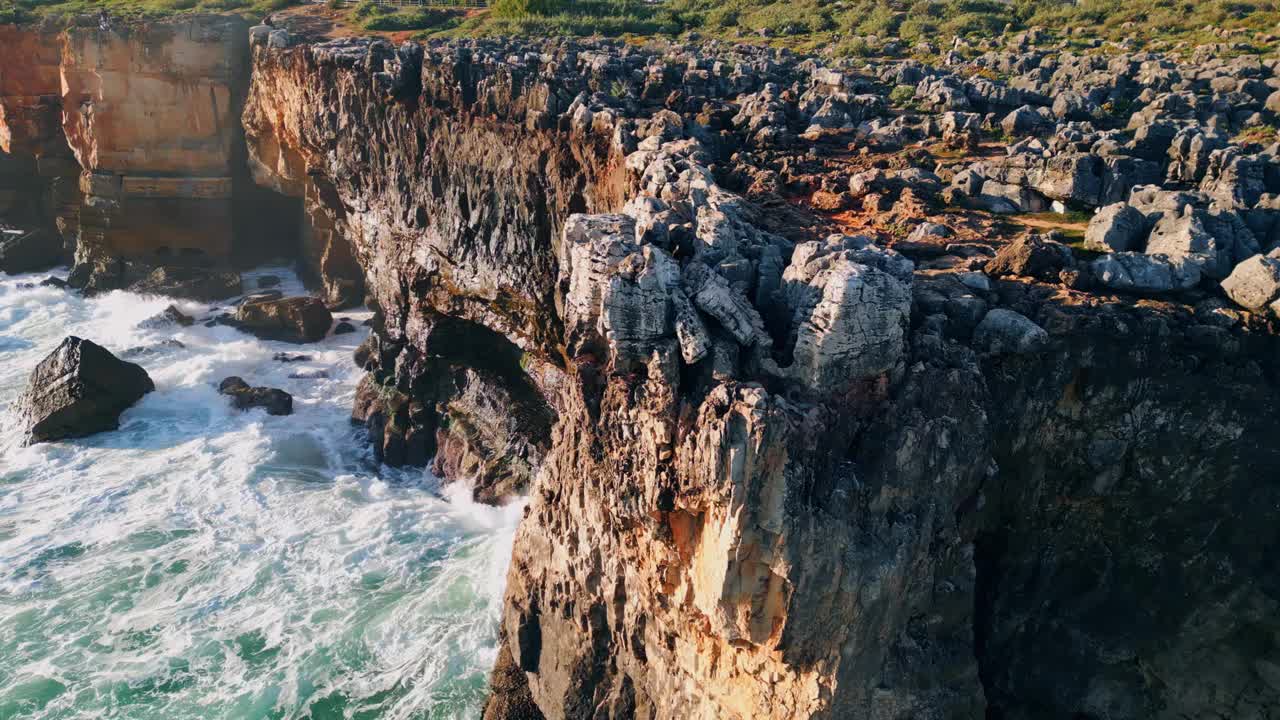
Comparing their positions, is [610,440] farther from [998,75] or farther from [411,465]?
[998,75]

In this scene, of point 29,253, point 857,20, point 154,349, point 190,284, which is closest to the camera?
point 154,349

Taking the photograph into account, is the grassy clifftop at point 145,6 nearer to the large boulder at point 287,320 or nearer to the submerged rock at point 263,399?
the large boulder at point 287,320

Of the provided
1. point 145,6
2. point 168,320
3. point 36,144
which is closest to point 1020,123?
point 168,320

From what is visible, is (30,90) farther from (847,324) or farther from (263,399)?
(847,324)

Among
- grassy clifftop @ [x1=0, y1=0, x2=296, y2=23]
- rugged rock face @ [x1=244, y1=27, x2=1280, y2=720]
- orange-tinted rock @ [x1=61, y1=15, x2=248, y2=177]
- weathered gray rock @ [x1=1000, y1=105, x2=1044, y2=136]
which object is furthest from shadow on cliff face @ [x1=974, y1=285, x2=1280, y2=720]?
grassy clifftop @ [x1=0, y1=0, x2=296, y2=23]

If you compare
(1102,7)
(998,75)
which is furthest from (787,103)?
(1102,7)

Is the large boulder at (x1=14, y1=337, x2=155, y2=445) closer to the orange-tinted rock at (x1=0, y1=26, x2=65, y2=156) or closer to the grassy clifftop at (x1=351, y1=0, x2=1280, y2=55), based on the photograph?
the orange-tinted rock at (x1=0, y1=26, x2=65, y2=156)
